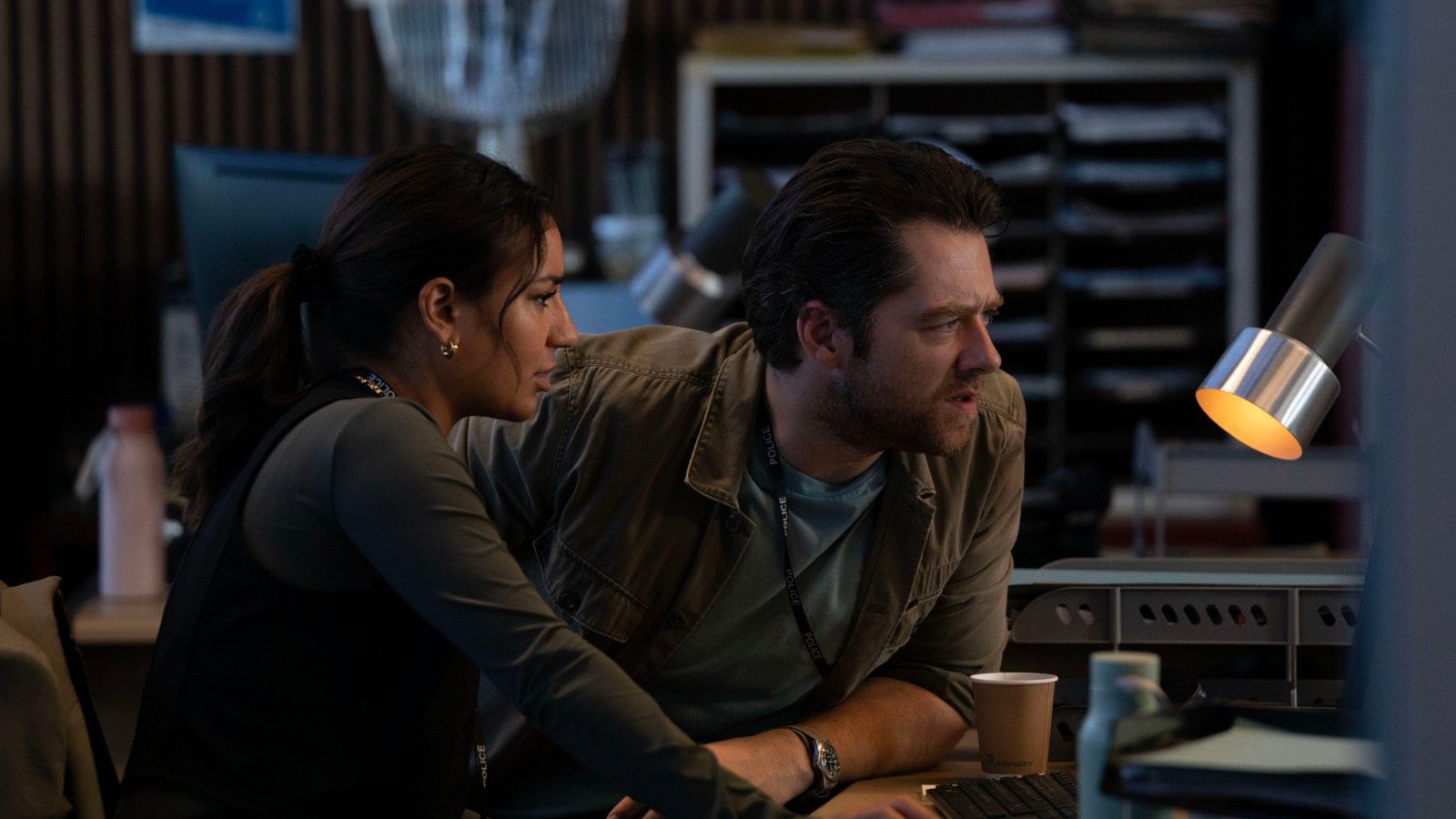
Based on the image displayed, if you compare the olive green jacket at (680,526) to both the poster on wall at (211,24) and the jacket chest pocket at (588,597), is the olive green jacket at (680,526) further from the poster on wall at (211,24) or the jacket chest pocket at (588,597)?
the poster on wall at (211,24)

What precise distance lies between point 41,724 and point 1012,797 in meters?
0.71

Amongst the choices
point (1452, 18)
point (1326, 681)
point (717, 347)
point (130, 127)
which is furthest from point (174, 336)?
point (1452, 18)

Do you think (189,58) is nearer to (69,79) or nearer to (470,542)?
(69,79)

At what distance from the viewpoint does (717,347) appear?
160 centimetres

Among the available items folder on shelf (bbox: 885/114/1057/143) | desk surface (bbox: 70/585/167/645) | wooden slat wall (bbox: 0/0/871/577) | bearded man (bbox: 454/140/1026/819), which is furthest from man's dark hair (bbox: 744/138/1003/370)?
wooden slat wall (bbox: 0/0/871/577)

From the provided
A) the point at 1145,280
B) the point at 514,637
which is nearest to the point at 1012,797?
the point at 514,637

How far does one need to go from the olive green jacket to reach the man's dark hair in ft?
0.34

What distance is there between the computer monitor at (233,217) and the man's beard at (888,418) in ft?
2.81

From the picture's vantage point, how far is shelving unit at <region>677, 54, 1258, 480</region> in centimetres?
407

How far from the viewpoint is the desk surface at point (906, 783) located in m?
1.21

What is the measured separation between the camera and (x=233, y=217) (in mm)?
1956

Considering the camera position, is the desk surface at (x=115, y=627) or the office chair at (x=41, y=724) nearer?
the office chair at (x=41, y=724)

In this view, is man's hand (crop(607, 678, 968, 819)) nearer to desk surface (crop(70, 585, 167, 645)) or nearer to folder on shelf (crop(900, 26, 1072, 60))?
desk surface (crop(70, 585, 167, 645))

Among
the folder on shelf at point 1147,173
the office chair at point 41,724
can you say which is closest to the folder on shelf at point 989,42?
the folder on shelf at point 1147,173
